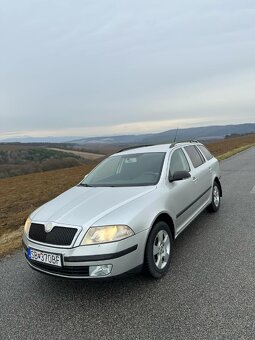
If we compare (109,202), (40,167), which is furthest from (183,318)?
(40,167)

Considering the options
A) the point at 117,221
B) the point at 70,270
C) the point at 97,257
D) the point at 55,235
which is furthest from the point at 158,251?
the point at 55,235

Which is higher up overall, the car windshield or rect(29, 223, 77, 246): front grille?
the car windshield

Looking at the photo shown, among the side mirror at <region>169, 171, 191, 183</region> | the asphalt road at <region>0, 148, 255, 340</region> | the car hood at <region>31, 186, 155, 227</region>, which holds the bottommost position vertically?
the asphalt road at <region>0, 148, 255, 340</region>

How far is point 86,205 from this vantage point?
13.0 ft

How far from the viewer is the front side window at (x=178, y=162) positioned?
5.14 metres

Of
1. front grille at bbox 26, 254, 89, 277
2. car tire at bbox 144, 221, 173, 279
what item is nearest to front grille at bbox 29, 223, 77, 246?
front grille at bbox 26, 254, 89, 277

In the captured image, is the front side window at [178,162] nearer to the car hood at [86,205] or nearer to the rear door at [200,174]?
the rear door at [200,174]

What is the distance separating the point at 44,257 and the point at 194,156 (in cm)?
367

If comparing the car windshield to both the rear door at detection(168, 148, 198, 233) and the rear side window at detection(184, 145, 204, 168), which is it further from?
the rear side window at detection(184, 145, 204, 168)

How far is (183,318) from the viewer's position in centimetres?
309

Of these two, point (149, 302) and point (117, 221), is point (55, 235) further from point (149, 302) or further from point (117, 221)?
point (149, 302)

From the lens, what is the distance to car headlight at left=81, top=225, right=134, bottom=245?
3.40 meters

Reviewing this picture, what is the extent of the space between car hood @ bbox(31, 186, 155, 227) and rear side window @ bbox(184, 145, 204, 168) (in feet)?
6.31

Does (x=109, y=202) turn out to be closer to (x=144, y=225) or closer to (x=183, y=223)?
(x=144, y=225)
